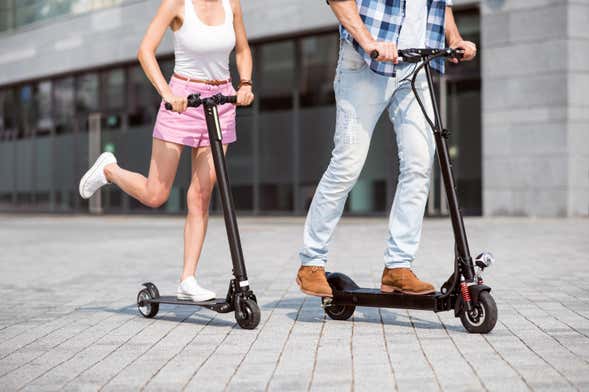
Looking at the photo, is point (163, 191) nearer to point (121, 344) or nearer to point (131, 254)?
point (121, 344)

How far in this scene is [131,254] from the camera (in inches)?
431

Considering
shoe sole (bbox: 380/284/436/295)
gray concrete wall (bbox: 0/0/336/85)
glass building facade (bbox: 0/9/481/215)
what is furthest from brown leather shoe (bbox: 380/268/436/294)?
gray concrete wall (bbox: 0/0/336/85)

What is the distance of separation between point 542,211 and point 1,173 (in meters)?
19.2

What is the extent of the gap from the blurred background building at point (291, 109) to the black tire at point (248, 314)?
42.5 feet

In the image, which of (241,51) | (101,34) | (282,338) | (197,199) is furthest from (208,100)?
(101,34)

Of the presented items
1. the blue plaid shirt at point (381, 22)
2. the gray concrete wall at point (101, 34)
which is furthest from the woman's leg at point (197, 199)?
the gray concrete wall at point (101, 34)

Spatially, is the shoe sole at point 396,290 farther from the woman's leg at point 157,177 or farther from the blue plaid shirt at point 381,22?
the woman's leg at point 157,177

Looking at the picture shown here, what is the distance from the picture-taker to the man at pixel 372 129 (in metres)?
4.92

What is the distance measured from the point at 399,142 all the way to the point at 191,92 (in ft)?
3.74

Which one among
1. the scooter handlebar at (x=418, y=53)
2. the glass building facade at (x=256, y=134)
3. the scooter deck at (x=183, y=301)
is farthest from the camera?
the glass building facade at (x=256, y=134)

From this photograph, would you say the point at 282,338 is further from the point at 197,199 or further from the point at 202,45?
the point at 202,45

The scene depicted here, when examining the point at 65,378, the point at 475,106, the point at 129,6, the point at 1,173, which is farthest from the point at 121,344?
the point at 1,173

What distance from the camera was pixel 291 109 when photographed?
870 inches

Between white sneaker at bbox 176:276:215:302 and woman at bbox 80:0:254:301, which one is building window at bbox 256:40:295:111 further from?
white sneaker at bbox 176:276:215:302
